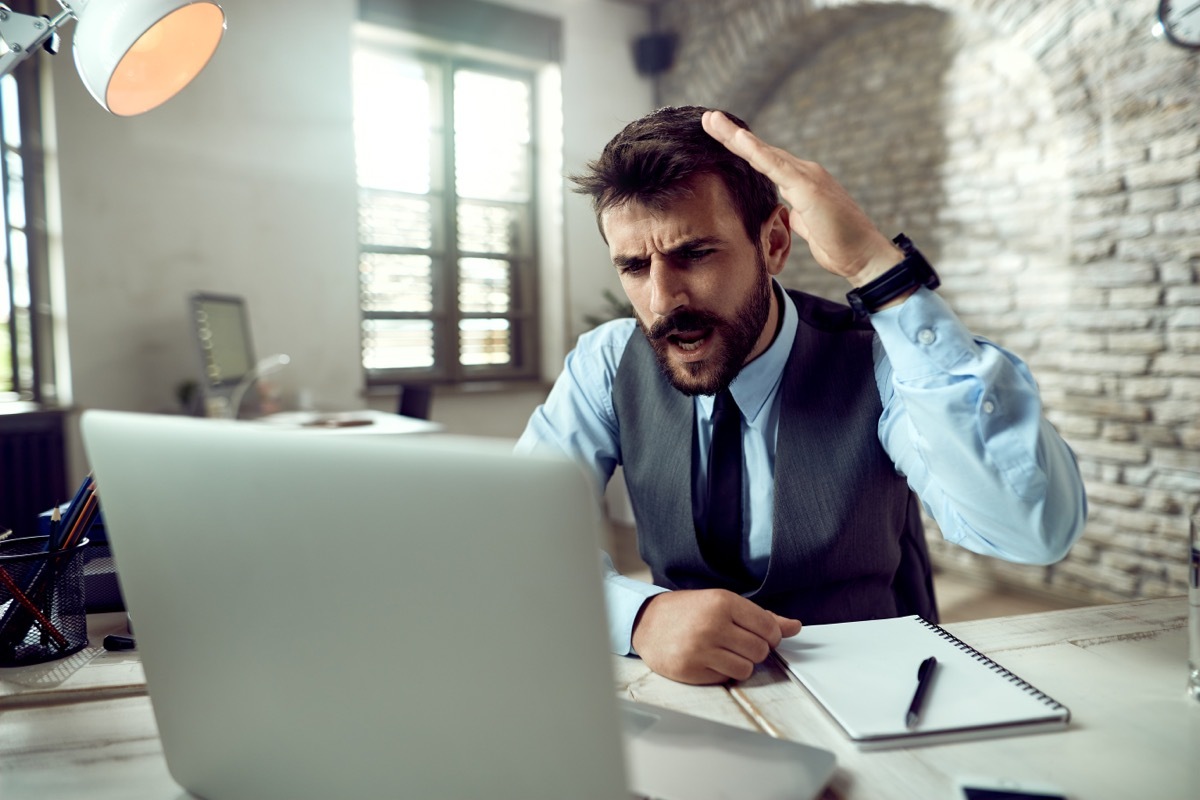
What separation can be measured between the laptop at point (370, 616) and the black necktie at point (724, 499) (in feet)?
2.15

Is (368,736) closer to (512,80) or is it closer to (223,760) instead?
(223,760)

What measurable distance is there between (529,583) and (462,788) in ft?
0.47

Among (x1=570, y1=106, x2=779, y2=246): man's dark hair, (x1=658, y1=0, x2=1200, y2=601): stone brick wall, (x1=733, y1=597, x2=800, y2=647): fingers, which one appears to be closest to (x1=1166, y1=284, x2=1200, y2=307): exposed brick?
(x1=658, y1=0, x2=1200, y2=601): stone brick wall

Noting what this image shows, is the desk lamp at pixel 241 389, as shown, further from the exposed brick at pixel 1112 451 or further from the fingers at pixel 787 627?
the exposed brick at pixel 1112 451

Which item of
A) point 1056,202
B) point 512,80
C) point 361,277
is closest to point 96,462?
point 1056,202

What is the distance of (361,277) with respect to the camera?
4695mm

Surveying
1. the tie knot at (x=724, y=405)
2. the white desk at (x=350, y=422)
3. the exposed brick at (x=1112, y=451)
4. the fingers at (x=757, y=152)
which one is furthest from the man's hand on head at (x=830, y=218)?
the exposed brick at (x=1112, y=451)

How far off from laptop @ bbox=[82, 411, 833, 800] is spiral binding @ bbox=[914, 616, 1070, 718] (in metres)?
0.24

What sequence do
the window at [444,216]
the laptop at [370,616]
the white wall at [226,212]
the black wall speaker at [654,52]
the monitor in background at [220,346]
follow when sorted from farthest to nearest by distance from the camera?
the black wall speaker at [654,52], the window at [444,216], the white wall at [226,212], the monitor in background at [220,346], the laptop at [370,616]

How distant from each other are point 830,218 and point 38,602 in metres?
1.00

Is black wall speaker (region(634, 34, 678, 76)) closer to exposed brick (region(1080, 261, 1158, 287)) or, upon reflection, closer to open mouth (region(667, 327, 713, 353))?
exposed brick (region(1080, 261, 1158, 287))

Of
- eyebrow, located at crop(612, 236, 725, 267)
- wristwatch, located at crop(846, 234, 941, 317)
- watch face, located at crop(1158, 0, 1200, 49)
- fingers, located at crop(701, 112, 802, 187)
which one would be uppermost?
watch face, located at crop(1158, 0, 1200, 49)

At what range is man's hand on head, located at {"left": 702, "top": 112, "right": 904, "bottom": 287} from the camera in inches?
39.4

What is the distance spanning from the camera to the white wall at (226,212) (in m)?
3.71
